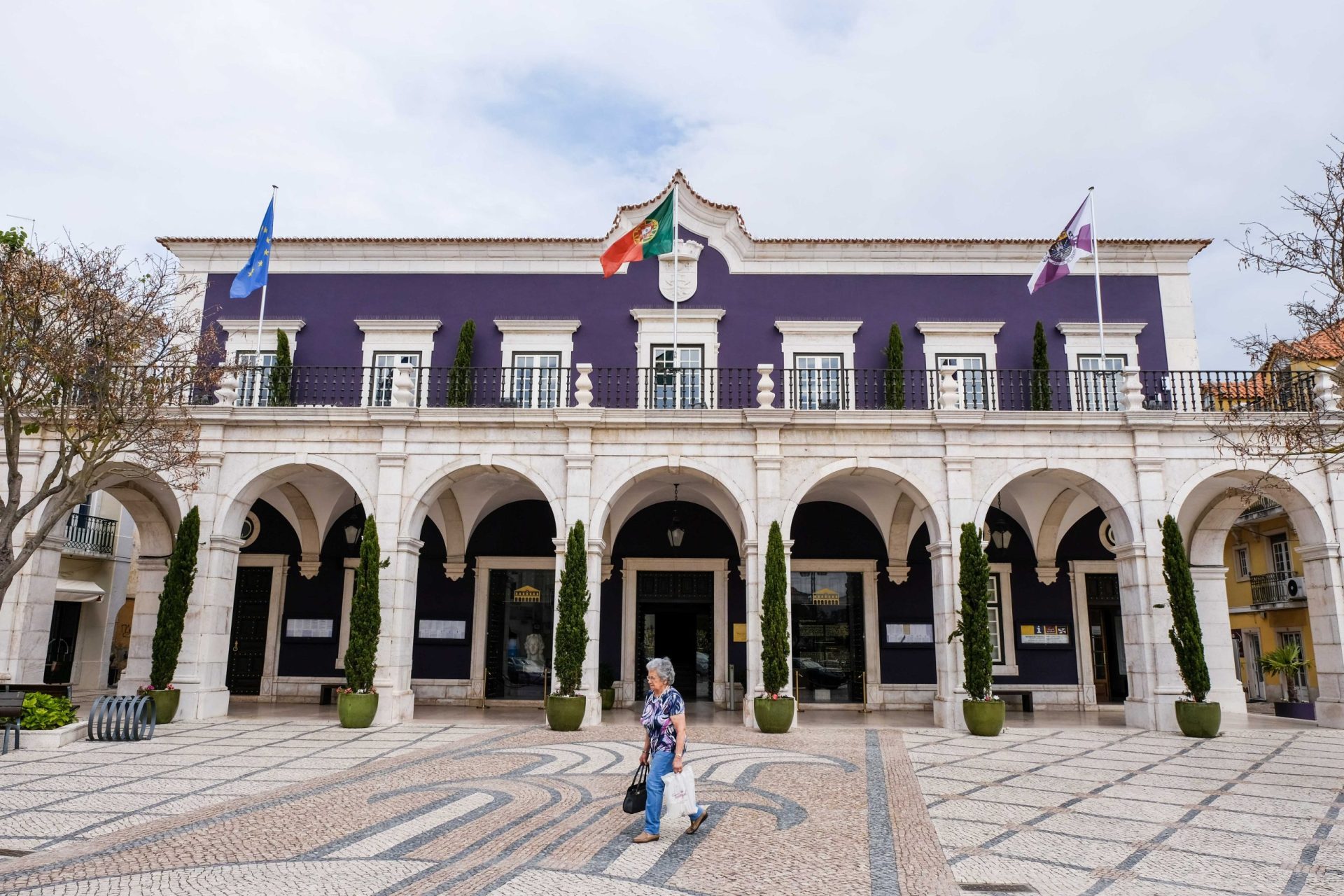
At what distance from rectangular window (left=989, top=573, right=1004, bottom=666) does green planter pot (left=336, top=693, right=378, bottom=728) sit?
1208 centimetres

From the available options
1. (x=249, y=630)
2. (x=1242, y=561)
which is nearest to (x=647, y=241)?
(x=249, y=630)

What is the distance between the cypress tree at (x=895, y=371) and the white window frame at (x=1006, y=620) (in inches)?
177

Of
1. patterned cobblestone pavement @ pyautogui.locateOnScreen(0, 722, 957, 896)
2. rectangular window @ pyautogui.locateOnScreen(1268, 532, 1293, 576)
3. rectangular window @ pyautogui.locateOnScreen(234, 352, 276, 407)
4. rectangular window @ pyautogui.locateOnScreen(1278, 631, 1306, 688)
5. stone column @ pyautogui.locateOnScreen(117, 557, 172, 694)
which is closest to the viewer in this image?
patterned cobblestone pavement @ pyautogui.locateOnScreen(0, 722, 957, 896)

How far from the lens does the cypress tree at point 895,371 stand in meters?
15.7

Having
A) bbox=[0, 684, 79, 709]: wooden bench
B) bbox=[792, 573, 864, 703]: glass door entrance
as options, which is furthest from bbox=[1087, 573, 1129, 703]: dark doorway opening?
bbox=[0, 684, 79, 709]: wooden bench

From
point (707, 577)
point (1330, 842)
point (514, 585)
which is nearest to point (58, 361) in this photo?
point (514, 585)

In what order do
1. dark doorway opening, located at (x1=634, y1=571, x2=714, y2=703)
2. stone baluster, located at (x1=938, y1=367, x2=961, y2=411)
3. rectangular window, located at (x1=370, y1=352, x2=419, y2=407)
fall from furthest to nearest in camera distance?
1. dark doorway opening, located at (x1=634, y1=571, x2=714, y2=703)
2. rectangular window, located at (x1=370, y1=352, x2=419, y2=407)
3. stone baluster, located at (x1=938, y1=367, x2=961, y2=411)

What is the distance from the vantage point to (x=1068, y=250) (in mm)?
14945

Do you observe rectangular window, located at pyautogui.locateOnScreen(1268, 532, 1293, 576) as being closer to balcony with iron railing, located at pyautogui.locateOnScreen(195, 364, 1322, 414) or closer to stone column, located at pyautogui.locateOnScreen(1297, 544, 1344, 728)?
balcony with iron railing, located at pyautogui.locateOnScreen(195, 364, 1322, 414)

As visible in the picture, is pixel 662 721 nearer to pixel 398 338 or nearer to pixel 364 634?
pixel 364 634

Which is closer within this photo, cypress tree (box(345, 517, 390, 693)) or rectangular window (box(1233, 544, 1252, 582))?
cypress tree (box(345, 517, 390, 693))

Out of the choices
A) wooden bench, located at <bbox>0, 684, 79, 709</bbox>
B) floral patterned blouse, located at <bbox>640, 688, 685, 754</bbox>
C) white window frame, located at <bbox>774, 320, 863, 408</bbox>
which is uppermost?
white window frame, located at <bbox>774, 320, 863, 408</bbox>

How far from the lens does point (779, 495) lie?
14383 mm

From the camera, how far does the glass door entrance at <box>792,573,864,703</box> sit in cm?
1784
